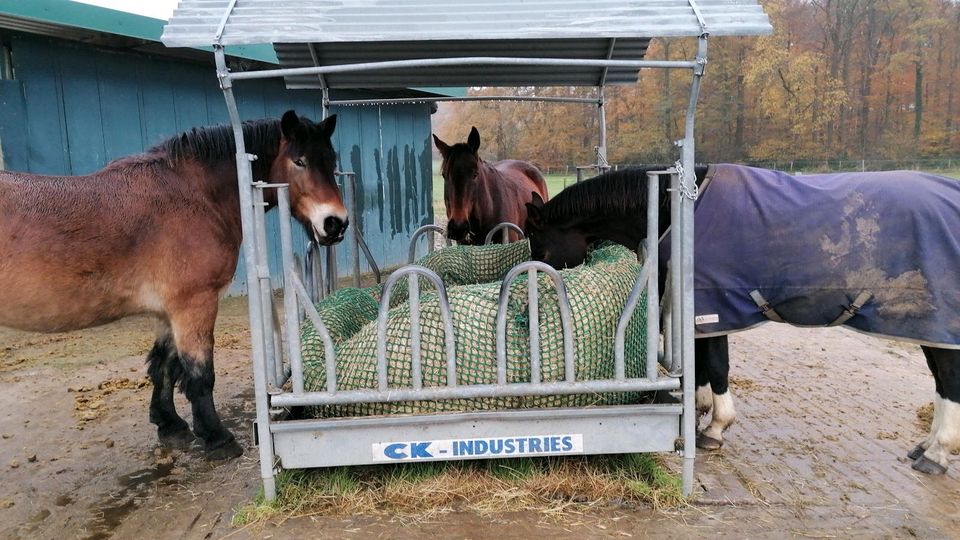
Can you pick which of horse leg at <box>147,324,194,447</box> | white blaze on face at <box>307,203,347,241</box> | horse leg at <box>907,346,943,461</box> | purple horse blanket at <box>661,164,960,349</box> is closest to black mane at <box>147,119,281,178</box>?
white blaze on face at <box>307,203,347,241</box>

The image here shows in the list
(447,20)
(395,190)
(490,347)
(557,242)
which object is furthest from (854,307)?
(395,190)

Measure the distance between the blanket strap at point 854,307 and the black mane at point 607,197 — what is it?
3.53 feet

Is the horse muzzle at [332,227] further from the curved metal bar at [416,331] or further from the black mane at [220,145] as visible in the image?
the curved metal bar at [416,331]

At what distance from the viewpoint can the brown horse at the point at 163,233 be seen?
3.12 meters

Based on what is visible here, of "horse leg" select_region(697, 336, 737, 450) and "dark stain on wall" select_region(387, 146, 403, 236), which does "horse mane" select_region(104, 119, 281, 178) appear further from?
"dark stain on wall" select_region(387, 146, 403, 236)

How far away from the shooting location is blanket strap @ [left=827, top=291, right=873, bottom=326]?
312cm

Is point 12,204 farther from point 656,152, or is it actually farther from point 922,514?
point 656,152

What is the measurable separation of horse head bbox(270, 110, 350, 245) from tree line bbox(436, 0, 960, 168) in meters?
23.0

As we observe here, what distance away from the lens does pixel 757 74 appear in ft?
89.4

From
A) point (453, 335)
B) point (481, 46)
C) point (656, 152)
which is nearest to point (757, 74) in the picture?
point (656, 152)

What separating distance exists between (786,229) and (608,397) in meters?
1.29

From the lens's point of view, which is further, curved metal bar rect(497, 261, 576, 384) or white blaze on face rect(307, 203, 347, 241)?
white blaze on face rect(307, 203, 347, 241)

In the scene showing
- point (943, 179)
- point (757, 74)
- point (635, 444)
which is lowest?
point (635, 444)

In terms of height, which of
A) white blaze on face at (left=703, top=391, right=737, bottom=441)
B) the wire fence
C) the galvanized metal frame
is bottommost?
white blaze on face at (left=703, top=391, right=737, bottom=441)
